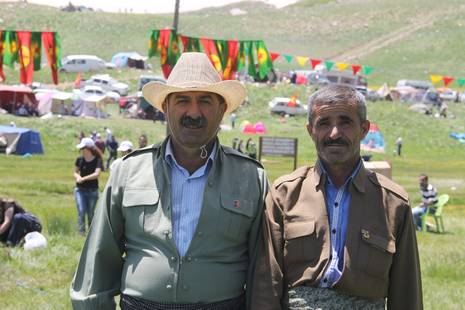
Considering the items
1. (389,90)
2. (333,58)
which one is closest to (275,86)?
(389,90)

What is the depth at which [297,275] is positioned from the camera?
129 inches

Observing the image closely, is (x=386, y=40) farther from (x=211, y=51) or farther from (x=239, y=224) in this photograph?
(x=239, y=224)

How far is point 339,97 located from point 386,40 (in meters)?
100

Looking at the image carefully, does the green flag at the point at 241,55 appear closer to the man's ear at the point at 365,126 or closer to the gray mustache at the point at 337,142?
the man's ear at the point at 365,126

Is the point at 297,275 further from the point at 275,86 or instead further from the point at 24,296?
the point at 275,86

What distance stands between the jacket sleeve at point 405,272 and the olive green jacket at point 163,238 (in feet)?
2.02

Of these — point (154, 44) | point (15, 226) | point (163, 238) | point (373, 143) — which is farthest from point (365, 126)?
point (373, 143)

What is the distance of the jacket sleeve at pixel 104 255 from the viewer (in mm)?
3543

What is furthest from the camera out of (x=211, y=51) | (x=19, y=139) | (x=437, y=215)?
(x=19, y=139)

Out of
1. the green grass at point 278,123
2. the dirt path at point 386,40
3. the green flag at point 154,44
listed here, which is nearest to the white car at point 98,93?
the green grass at point 278,123

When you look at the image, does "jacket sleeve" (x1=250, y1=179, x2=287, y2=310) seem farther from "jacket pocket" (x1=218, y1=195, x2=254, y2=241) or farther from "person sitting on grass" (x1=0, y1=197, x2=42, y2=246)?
"person sitting on grass" (x1=0, y1=197, x2=42, y2=246)

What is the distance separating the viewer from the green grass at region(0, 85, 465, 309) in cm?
759

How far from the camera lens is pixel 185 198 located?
3.48 metres

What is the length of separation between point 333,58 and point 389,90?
29240 mm
